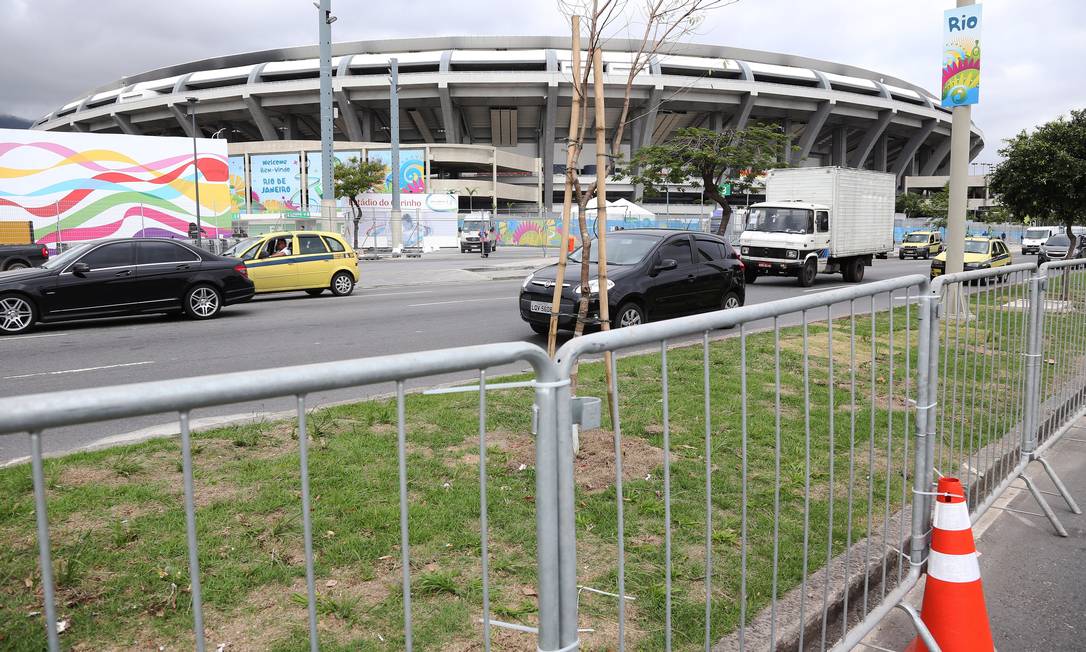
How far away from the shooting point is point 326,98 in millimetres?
30250

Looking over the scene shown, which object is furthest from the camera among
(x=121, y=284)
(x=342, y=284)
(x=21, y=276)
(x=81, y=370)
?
(x=342, y=284)

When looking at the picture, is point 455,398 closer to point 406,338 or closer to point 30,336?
point 406,338

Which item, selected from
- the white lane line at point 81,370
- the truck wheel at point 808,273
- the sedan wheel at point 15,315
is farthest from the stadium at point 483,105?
the white lane line at point 81,370

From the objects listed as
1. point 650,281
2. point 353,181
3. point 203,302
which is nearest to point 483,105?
point 353,181

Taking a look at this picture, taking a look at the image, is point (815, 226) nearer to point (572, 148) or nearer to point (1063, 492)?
point (1063, 492)

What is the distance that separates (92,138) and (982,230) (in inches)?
2681

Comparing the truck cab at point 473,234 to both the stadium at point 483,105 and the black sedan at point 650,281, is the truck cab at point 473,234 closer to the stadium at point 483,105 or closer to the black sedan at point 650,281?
the stadium at point 483,105

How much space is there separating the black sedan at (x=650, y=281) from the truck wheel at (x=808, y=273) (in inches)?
365

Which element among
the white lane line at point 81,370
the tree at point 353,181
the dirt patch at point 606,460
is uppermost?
the tree at point 353,181

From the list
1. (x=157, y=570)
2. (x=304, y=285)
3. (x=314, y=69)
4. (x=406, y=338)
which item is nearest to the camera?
(x=157, y=570)

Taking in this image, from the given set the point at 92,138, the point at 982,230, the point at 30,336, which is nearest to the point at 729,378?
the point at 30,336

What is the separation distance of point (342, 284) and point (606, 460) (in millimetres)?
14492

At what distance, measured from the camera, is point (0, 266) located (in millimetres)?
23812

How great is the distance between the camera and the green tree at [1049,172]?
1662 centimetres
